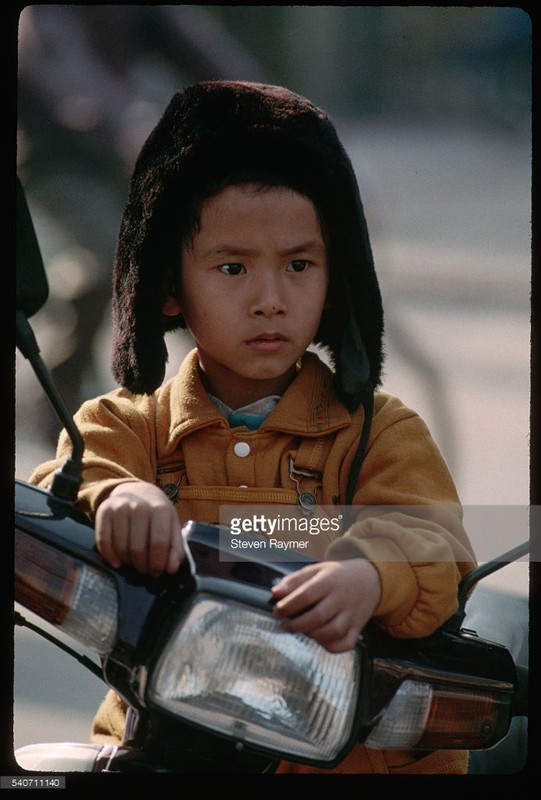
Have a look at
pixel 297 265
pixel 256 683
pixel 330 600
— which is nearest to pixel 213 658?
pixel 256 683

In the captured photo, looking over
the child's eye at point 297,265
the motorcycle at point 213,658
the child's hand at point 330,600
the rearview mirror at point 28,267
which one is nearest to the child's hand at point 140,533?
the motorcycle at point 213,658

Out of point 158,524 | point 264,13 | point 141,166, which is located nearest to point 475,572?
point 158,524

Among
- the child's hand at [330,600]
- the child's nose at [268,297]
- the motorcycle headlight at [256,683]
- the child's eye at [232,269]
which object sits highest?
the child's eye at [232,269]

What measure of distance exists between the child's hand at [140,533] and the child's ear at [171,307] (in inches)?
13.8

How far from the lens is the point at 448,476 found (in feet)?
4.61

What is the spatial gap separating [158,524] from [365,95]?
665 millimetres

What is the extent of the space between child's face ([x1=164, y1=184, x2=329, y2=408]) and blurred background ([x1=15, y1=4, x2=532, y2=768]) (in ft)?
0.34

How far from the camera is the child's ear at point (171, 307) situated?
148 centimetres

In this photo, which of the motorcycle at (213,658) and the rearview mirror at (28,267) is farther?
the rearview mirror at (28,267)

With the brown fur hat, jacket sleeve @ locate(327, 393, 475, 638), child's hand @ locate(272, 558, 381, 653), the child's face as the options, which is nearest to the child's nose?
the child's face

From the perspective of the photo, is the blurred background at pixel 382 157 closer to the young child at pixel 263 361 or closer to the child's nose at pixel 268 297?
the young child at pixel 263 361

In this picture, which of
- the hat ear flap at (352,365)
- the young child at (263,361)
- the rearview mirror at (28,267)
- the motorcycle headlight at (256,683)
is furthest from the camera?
the hat ear flap at (352,365)

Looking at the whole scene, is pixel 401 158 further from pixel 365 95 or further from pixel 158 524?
→ pixel 158 524

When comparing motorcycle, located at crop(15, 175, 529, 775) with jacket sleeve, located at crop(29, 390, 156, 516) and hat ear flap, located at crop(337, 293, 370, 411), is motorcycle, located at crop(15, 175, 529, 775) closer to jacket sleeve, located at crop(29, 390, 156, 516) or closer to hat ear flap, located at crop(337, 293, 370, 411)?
jacket sleeve, located at crop(29, 390, 156, 516)
